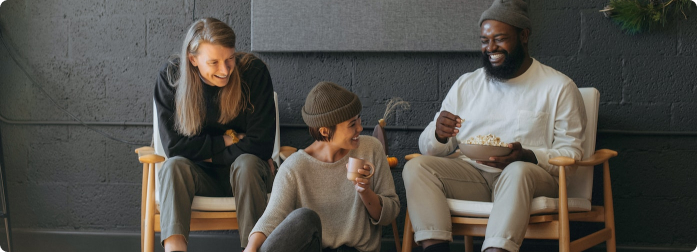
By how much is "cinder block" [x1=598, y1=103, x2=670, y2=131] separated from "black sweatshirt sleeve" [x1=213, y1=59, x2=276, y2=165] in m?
1.59

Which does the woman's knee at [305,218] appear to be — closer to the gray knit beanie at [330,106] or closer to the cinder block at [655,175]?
the gray knit beanie at [330,106]

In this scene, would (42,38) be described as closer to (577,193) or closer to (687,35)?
(577,193)

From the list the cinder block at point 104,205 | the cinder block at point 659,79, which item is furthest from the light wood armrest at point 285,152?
the cinder block at point 659,79

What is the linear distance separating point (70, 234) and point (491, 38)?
236 centimetres

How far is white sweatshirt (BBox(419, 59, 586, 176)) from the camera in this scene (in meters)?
2.49

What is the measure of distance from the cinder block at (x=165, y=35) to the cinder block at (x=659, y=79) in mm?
2167

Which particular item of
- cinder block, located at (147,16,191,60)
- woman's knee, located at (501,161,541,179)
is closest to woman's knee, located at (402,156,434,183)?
woman's knee, located at (501,161,541,179)

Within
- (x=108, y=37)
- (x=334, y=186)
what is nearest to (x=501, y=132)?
(x=334, y=186)

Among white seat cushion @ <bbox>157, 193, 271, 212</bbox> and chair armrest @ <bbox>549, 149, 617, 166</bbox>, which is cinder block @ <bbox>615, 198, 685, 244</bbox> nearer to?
chair armrest @ <bbox>549, 149, 617, 166</bbox>

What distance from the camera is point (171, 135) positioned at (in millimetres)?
2459

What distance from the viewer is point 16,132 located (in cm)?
332

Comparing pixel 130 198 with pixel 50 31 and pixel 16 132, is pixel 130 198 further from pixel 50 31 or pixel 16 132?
pixel 50 31

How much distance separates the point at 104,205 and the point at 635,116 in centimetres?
269

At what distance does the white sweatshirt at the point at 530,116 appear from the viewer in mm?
2492
